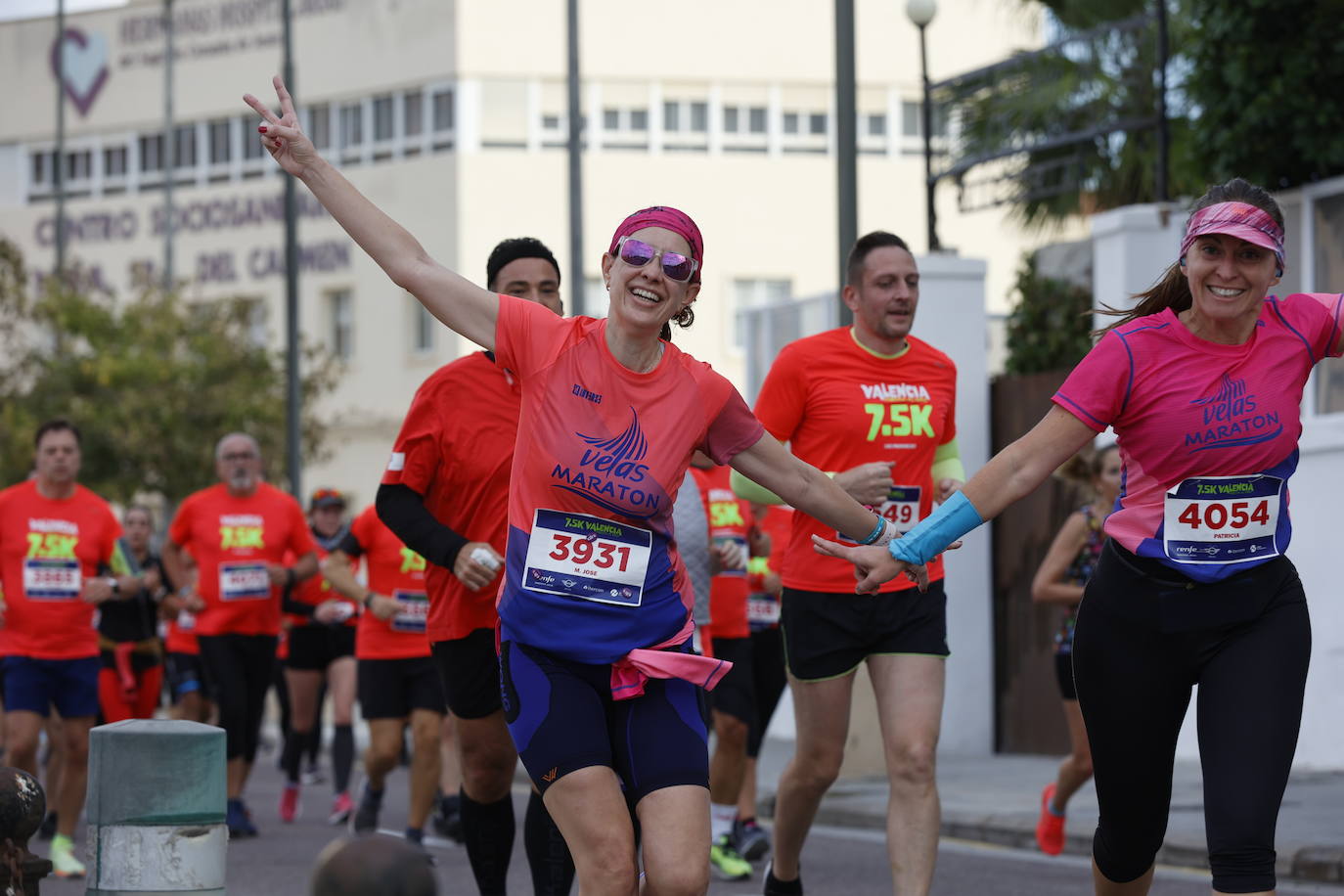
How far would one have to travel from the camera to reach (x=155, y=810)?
6.07 meters

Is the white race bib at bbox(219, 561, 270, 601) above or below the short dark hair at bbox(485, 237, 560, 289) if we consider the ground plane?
below

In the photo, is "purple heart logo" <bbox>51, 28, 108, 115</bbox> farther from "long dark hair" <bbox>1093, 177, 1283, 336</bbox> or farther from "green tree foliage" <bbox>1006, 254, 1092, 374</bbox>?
"long dark hair" <bbox>1093, 177, 1283, 336</bbox>

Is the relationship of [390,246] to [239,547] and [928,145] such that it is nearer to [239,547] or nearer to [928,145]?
[239,547]

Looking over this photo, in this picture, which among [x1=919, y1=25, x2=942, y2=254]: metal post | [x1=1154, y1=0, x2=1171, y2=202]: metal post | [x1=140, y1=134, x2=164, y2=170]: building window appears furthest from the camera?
[x1=140, y1=134, x2=164, y2=170]: building window

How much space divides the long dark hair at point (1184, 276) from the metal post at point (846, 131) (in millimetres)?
7659

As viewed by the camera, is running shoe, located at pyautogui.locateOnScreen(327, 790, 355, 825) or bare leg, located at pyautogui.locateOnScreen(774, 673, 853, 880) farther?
running shoe, located at pyautogui.locateOnScreen(327, 790, 355, 825)

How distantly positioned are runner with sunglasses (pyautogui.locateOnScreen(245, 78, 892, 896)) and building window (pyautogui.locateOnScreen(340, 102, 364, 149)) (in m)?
38.5

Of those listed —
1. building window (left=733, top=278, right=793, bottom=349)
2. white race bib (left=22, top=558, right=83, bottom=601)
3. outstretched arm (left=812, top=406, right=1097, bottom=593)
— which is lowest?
white race bib (left=22, top=558, right=83, bottom=601)

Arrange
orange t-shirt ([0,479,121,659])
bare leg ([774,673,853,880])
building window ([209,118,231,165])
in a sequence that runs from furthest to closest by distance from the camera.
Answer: building window ([209,118,231,165]) < orange t-shirt ([0,479,121,659]) < bare leg ([774,673,853,880])

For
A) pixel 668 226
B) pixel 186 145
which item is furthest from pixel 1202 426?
pixel 186 145

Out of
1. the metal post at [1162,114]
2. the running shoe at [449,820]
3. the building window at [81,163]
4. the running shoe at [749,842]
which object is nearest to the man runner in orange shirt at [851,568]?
the running shoe at [749,842]

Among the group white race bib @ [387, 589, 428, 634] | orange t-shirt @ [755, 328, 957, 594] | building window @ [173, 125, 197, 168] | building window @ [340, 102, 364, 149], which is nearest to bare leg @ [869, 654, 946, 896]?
orange t-shirt @ [755, 328, 957, 594]

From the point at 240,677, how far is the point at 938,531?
816 centimetres

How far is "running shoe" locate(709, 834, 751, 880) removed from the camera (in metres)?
10.3
